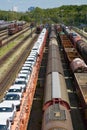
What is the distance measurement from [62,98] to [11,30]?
96.4 meters

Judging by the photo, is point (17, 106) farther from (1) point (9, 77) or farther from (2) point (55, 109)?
(1) point (9, 77)

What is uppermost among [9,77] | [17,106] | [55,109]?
[55,109]

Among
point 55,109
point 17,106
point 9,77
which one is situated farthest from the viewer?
point 9,77

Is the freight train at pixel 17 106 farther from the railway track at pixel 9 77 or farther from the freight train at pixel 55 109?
the railway track at pixel 9 77

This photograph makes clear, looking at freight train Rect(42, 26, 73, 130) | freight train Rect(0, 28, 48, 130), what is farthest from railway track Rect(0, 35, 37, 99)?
freight train Rect(42, 26, 73, 130)

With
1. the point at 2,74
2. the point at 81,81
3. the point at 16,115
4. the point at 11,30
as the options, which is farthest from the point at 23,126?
the point at 11,30

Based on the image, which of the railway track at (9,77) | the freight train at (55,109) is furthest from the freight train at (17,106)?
the railway track at (9,77)

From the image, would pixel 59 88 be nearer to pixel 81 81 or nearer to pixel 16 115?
pixel 16 115

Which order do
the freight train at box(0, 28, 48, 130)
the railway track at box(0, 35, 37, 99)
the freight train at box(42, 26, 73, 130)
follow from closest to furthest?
1. the freight train at box(42, 26, 73, 130)
2. the freight train at box(0, 28, 48, 130)
3. the railway track at box(0, 35, 37, 99)

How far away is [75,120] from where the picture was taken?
26281mm

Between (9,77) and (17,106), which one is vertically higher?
(17,106)

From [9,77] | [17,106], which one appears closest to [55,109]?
[17,106]

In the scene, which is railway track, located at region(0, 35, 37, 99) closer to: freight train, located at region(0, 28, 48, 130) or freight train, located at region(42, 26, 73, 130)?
freight train, located at region(0, 28, 48, 130)

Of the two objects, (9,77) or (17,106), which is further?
(9,77)
